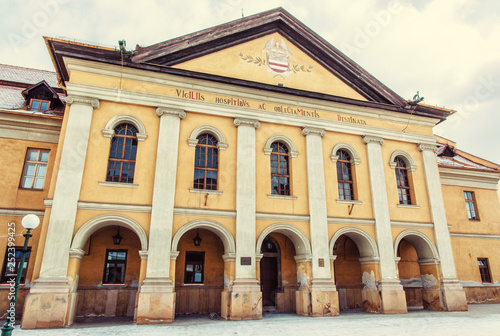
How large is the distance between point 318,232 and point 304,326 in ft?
14.8

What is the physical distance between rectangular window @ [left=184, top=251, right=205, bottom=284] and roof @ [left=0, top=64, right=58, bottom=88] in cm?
1362

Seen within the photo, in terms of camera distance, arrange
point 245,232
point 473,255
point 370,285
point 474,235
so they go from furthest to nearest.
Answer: point 474,235 < point 473,255 < point 370,285 < point 245,232

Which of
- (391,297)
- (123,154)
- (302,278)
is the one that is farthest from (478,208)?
(123,154)

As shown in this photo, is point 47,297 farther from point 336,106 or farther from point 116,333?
point 336,106

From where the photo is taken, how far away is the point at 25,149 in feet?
48.9

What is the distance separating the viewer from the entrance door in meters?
16.5

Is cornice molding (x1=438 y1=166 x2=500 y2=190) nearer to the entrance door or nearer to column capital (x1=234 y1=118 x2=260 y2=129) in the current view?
the entrance door

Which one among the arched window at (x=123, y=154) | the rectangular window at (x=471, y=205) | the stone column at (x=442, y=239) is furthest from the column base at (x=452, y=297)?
the arched window at (x=123, y=154)

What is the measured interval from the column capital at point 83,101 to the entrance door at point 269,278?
1025 cm

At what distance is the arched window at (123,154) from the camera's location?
13938 mm

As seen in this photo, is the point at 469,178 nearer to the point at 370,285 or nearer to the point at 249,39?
the point at 370,285

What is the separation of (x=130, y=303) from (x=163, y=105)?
27.4ft

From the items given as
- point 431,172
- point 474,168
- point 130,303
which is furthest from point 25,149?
point 474,168

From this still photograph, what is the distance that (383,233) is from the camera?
1622cm
